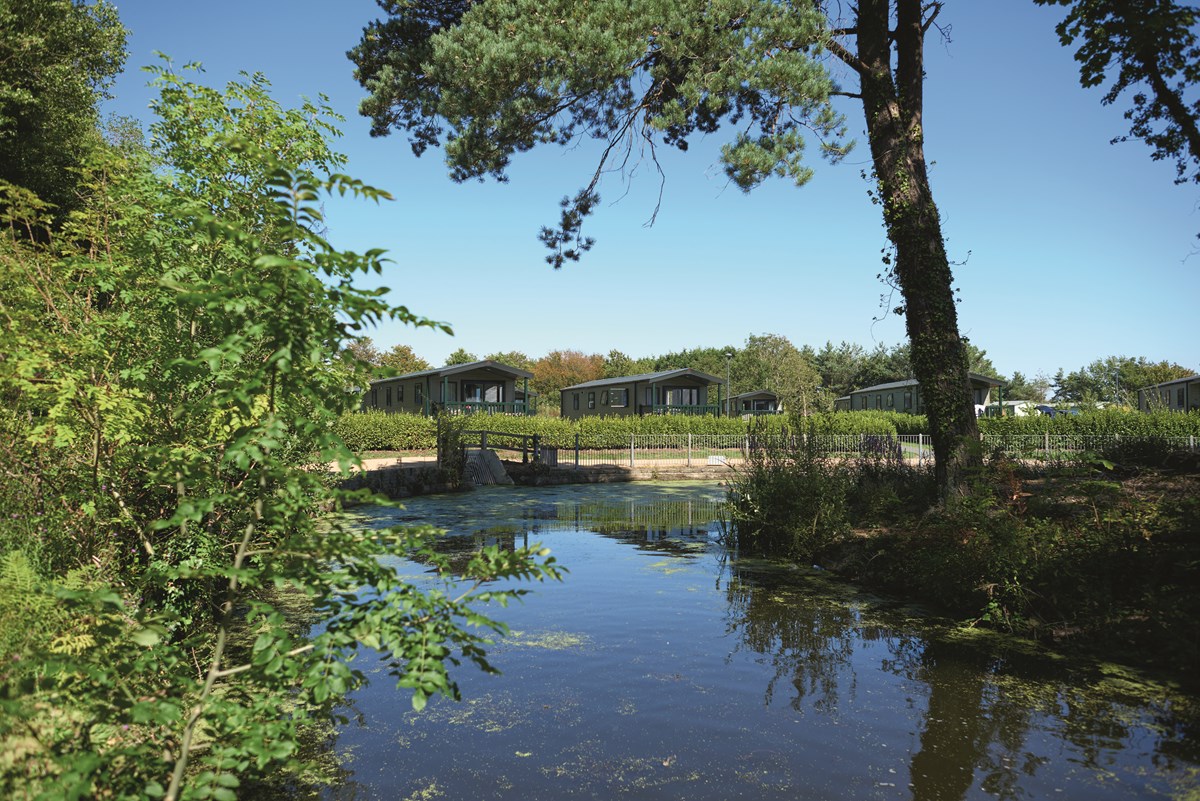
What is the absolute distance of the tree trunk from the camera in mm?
9070

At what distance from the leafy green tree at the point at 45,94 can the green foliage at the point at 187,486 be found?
16337mm

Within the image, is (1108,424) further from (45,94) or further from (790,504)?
(45,94)

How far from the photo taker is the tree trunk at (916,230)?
907 cm

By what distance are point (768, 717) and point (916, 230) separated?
7124 millimetres

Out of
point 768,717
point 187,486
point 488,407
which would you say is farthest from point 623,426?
point 187,486

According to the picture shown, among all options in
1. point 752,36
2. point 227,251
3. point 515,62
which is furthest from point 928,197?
point 227,251

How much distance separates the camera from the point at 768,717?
4414mm

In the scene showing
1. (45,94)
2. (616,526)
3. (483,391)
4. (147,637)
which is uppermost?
(45,94)

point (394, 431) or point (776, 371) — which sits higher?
point (776, 371)

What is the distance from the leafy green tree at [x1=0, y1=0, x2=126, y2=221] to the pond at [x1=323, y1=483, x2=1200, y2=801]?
18172 millimetres

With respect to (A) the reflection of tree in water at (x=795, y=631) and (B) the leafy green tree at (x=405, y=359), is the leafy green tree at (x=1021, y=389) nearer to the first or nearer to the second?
(B) the leafy green tree at (x=405, y=359)

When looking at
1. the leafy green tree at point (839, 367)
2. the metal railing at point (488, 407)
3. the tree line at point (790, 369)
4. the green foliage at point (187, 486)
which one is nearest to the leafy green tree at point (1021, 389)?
the tree line at point (790, 369)

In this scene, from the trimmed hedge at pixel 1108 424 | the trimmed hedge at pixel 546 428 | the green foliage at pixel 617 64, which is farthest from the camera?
the trimmed hedge at pixel 546 428

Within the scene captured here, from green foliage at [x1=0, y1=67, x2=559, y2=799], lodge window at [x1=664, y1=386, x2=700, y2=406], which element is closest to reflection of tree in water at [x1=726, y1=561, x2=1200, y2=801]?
green foliage at [x1=0, y1=67, x2=559, y2=799]
